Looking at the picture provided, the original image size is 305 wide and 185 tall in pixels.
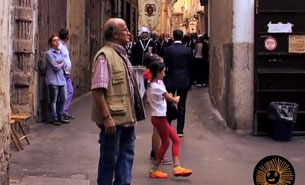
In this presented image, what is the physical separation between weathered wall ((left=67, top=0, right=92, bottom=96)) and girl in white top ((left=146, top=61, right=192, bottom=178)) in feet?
21.3

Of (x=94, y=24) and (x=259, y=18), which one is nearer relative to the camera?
(x=259, y=18)

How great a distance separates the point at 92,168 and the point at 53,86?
3.55 metres

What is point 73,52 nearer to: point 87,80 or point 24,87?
point 87,80

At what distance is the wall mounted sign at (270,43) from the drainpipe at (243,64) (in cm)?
25

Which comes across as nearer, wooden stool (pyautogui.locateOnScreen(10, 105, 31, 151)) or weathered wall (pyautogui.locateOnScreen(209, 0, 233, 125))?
wooden stool (pyautogui.locateOnScreen(10, 105, 31, 151))

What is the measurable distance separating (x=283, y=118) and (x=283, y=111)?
0.14m

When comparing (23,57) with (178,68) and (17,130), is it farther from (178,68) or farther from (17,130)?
(178,68)

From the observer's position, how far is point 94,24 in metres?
17.8

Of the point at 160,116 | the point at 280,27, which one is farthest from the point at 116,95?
the point at 280,27

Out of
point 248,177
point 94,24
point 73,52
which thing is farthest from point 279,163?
point 94,24

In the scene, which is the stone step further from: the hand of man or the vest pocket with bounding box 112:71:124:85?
the vest pocket with bounding box 112:71:124:85

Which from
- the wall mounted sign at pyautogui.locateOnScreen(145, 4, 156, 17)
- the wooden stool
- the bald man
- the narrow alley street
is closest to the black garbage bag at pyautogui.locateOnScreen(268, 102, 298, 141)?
the narrow alley street

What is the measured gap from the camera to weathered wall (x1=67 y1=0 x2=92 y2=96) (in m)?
14.3

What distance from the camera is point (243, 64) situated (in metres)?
10.8
